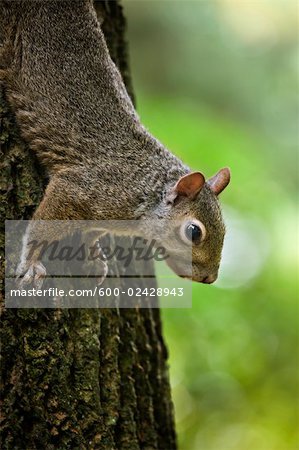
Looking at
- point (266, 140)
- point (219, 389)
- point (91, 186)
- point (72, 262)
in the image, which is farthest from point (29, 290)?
point (266, 140)

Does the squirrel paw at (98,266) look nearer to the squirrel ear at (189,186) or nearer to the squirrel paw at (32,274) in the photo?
the squirrel paw at (32,274)

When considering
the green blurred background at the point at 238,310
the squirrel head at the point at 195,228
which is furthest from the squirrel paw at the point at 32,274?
the green blurred background at the point at 238,310

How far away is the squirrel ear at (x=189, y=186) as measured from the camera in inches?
117

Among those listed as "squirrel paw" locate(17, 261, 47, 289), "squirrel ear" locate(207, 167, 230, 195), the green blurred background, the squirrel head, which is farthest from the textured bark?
the green blurred background

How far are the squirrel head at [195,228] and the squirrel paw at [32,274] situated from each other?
63cm

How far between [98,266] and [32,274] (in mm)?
449

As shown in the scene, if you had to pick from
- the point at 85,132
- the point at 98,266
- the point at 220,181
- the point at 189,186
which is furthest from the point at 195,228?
the point at 85,132

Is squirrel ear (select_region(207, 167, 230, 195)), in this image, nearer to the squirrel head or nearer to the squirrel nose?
the squirrel head

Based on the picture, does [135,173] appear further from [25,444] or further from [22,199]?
[25,444]

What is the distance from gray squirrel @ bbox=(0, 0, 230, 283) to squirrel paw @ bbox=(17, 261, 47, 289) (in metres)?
0.26

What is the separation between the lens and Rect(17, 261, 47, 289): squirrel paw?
274cm

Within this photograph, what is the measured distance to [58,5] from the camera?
3.16 metres

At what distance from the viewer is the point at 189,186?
303cm

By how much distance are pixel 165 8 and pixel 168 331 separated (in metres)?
3.18
